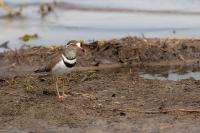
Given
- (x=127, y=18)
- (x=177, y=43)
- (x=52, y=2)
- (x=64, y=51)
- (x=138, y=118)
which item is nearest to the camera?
(x=138, y=118)

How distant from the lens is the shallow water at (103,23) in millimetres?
13172

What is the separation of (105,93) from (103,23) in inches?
220

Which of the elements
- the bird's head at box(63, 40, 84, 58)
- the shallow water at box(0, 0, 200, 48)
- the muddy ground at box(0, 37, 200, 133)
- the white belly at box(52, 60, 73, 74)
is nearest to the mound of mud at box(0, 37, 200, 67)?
the muddy ground at box(0, 37, 200, 133)

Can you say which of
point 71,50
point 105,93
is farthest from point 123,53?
point 71,50

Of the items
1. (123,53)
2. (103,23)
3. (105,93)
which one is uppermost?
(103,23)

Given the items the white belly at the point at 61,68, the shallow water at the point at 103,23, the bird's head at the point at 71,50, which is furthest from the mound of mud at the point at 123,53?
the white belly at the point at 61,68

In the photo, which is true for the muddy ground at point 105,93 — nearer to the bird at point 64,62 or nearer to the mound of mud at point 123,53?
the mound of mud at point 123,53

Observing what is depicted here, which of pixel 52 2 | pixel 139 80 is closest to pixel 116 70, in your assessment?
pixel 139 80

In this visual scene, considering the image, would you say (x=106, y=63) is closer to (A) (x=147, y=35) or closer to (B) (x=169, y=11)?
(A) (x=147, y=35)

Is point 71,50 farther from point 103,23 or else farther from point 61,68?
point 103,23

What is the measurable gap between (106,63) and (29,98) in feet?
9.16

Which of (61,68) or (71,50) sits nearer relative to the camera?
(61,68)

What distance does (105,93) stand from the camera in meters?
9.08

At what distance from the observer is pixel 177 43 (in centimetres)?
1191
